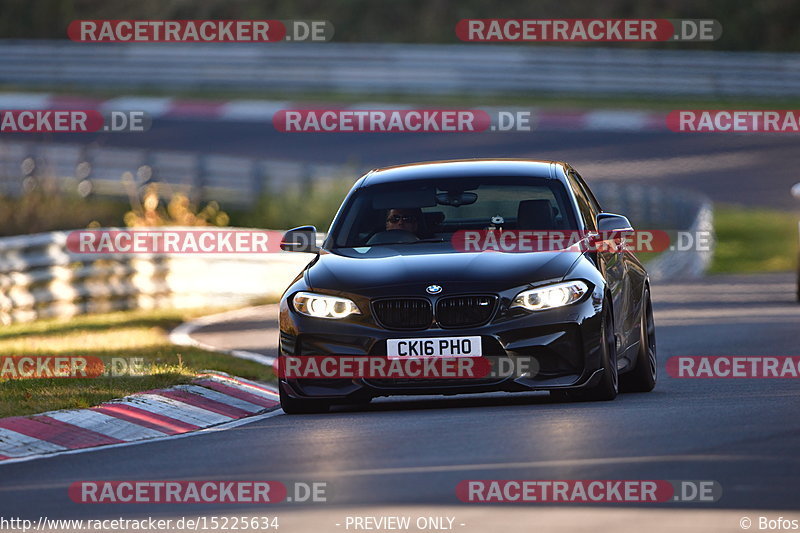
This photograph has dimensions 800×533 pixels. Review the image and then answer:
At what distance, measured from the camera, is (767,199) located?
3528cm

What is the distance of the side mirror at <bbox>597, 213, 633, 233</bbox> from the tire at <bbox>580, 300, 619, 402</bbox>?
A: 2.38ft

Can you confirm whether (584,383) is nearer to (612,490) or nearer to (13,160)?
(612,490)

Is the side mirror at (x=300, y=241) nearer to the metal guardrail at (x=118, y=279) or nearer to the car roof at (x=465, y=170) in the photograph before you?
the car roof at (x=465, y=170)

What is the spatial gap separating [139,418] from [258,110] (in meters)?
34.0

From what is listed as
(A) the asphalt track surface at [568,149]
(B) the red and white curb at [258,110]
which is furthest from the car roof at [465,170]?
(B) the red and white curb at [258,110]

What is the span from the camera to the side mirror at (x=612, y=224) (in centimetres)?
1190

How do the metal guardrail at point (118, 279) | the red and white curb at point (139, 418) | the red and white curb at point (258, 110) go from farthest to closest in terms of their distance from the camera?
1. the red and white curb at point (258, 110)
2. the metal guardrail at point (118, 279)
3. the red and white curb at point (139, 418)

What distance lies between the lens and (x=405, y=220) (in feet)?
39.8

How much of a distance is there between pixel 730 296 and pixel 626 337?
36.7ft

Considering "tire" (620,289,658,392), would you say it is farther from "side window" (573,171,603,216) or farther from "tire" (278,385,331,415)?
"tire" (278,385,331,415)

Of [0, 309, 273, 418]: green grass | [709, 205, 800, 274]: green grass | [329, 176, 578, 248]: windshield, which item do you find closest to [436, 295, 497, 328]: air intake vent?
[329, 176, 578, 248]: windshield

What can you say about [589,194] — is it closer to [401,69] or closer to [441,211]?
[441,211]

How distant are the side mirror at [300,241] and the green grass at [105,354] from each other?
4.76 ft

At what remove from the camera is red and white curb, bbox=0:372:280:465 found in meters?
10.5
